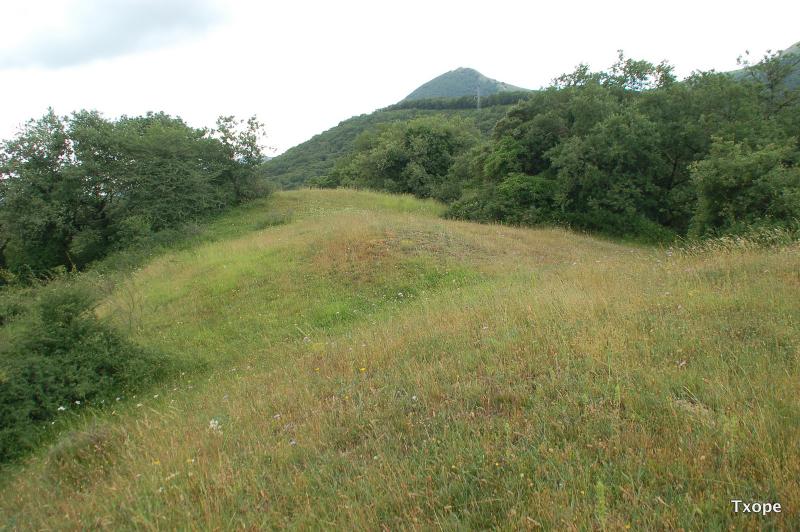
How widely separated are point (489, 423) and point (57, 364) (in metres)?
7.00

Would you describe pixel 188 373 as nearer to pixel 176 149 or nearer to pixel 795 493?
pixel 795 493

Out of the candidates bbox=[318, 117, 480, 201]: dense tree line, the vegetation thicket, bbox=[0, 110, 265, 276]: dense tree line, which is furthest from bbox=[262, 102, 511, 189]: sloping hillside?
bbox=[0, 110, 265, 276]: dense tree line

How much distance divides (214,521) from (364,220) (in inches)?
591

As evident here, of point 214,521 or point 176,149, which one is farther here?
point 176,149

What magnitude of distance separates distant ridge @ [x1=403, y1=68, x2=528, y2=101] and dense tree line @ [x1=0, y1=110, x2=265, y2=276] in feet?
342

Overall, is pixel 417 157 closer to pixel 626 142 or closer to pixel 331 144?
pixel 626 142

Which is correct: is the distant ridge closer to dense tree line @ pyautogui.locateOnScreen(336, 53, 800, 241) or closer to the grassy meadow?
dense tree line @ pyautogui.locateOnScreen(336, 53, 800, 241)

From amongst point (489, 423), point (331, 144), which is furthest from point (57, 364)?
point (331, 144)

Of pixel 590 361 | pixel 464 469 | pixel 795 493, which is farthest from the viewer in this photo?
pixel 590 361

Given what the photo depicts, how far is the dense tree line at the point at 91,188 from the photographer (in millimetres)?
23859

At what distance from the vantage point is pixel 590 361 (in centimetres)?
387

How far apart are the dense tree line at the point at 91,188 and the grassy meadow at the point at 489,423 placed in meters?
19.9

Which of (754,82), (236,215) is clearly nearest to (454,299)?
(236,215)

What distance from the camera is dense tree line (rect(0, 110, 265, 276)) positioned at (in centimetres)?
2386
